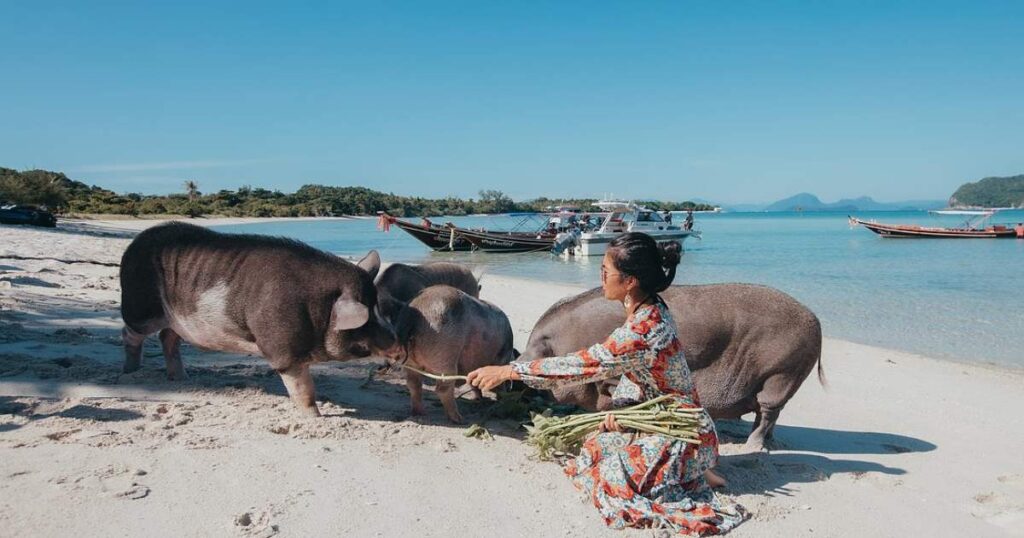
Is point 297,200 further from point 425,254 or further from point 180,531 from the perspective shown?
point 180,531

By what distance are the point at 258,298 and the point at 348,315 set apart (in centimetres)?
77

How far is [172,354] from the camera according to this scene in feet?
20.1

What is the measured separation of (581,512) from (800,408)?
4193mm

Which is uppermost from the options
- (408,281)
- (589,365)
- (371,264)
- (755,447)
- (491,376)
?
(371,264)

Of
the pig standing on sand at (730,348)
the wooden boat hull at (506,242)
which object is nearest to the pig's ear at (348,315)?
the pig standing on sand at (730,348)

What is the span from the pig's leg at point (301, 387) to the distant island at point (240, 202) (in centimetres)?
4709

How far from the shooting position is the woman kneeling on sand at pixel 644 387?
389cm

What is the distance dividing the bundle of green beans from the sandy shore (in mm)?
265

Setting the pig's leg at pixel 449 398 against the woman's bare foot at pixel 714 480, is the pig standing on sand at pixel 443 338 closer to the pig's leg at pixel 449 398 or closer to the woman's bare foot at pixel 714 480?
the pig's leg at pixel 449 398

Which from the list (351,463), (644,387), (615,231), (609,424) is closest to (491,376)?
(609,424)

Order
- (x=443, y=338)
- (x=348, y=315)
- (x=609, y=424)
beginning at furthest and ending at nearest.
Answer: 1. (x=443, y=338)
2. (x=348, y=315)
3. (x=609, y=424)

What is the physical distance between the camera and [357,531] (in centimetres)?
363

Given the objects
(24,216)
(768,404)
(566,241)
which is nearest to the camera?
(768,404)

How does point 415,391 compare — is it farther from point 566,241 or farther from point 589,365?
point 566,241
